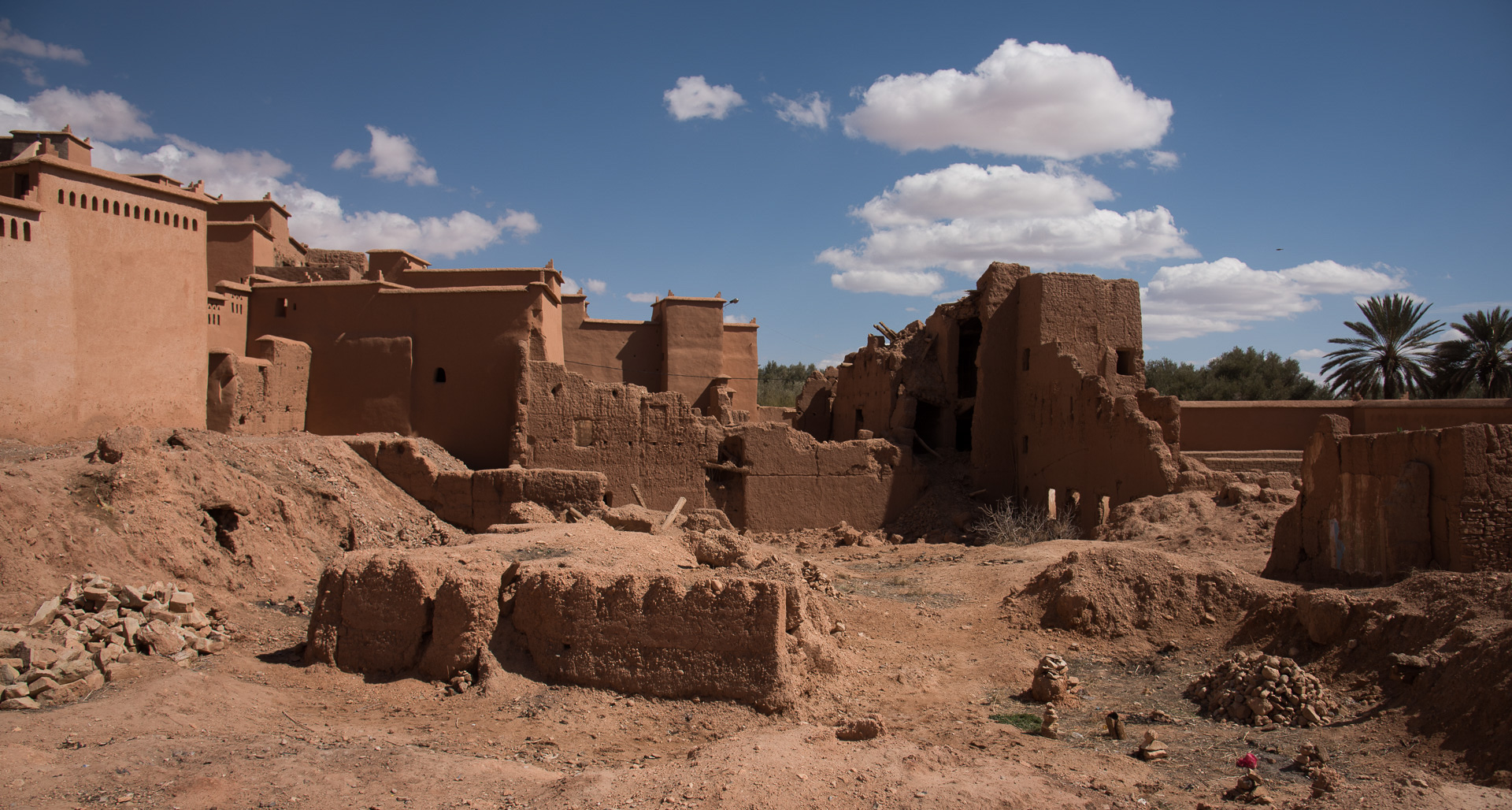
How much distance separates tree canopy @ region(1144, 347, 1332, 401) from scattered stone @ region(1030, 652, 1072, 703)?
93.4 ft

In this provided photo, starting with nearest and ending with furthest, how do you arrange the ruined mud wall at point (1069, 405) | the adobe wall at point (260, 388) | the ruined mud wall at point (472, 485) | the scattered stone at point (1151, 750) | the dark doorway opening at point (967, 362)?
1. the scattered stone at point (1151, 750)
2. the ruined mud wall at point (472, 485)
3. the adobe wall at point (260, 388)
4. the ruined mud wall at point (1069, 405)
5. the dark doorway opening at point (967, 362)

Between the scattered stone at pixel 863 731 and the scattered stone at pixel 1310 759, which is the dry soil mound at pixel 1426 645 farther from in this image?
the scattered stone at pixel 863 731

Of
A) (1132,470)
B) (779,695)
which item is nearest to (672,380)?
(1132,470)

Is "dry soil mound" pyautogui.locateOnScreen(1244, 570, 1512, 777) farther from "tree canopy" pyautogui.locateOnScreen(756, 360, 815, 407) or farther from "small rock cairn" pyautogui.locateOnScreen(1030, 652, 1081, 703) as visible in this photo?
"tree canopy" pyautogui.locateOnScreen(756, 360, 815, 407)

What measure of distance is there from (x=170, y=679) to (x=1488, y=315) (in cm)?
2916

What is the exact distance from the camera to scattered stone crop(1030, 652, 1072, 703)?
6.42 metres

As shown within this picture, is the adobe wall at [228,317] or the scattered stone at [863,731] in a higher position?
the adobe wall at [228,317]

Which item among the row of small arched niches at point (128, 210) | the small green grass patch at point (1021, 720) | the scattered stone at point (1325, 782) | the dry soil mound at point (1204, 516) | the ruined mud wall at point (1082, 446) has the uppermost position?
the row of small arched niches at point (128, 210)

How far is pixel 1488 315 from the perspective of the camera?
22688 mm

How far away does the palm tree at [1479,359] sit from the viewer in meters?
22.5

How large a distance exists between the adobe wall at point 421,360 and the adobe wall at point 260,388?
42 cm

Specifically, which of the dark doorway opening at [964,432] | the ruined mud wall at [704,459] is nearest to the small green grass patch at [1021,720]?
the ruined mud wall at [704,459]

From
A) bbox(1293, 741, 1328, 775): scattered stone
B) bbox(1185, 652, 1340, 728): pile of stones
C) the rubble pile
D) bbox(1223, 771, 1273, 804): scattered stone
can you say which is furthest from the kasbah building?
the rubble pile

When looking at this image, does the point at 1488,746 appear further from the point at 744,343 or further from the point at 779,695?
the point at 744,343
